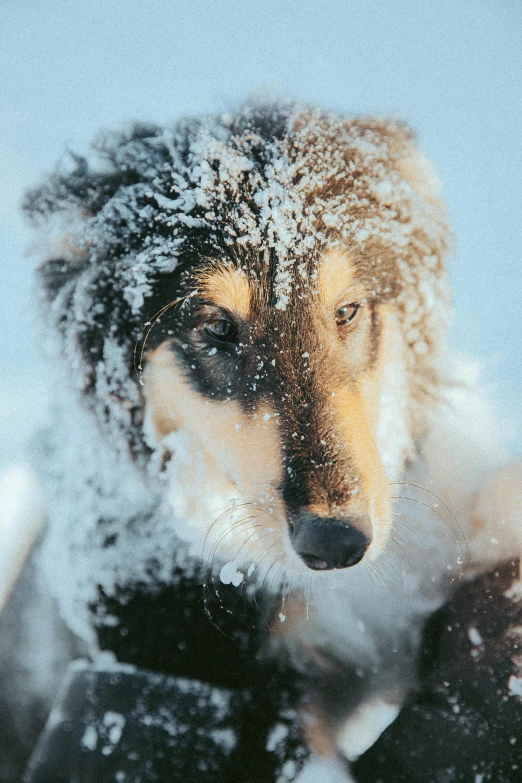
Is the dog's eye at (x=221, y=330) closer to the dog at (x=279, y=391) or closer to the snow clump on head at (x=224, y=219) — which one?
the dog at (x=279, y=391)

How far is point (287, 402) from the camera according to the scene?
1.22 meters

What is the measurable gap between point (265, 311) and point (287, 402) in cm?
20

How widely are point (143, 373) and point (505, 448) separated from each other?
91cm

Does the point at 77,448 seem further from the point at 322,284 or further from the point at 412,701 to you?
the point at 412,701

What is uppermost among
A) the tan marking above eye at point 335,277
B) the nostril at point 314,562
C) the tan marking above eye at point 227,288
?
the tan marking above eye at point 335,277

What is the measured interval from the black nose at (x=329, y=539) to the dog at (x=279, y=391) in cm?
1

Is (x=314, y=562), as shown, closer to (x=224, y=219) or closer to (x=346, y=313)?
(x=346, y=313)

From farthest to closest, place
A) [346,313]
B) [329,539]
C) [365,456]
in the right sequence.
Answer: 1. [346,313]
2. [365,456]
3. [329,539]

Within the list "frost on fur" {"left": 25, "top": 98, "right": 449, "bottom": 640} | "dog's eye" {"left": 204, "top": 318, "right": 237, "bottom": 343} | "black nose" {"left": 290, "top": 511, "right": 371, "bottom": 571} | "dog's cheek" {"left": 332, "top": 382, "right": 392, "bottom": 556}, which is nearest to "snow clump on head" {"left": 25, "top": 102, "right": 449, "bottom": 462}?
"frost on fur" {"left": 25, "top": 98, "right": 449, "bottom": 640}

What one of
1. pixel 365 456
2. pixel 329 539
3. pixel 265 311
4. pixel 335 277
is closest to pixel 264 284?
pixel 265 311

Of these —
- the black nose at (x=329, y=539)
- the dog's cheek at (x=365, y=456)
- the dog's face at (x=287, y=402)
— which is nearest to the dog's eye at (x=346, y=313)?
the dog's face at (x=287, y=402)

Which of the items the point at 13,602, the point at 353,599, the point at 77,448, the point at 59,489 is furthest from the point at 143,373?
the point at 13,602

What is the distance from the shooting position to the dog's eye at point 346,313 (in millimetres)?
1309

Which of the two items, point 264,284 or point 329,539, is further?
point 264,284
